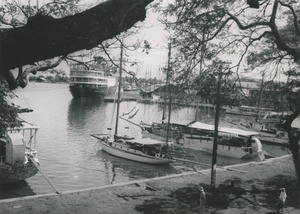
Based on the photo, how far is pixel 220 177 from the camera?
1870cm

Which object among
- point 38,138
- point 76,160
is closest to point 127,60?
point 76,160


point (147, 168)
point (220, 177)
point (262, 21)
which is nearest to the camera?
point (262, 21)

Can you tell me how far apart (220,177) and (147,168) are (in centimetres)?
1044

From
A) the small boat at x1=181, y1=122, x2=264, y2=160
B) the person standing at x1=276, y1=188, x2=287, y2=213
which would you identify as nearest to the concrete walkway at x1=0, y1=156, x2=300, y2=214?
the person standing at x1=276, y1=188, x2=287, y2=213

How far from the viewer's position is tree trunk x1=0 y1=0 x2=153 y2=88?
13.1 ft

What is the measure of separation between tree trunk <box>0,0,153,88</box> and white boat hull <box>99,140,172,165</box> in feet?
81.6

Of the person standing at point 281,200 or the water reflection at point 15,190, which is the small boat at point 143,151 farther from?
the person standing at point 281,200

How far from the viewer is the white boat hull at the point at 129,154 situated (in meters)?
28.7

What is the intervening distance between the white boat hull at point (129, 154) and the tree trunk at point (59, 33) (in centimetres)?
2488

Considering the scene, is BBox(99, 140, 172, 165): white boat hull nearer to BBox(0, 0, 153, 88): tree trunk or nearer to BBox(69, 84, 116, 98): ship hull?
BBox(0, 0, 153, 88): tree trunk

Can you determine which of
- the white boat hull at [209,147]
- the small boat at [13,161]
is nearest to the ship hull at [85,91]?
the white boat hull at [209,147]

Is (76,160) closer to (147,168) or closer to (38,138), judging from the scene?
(147,168)

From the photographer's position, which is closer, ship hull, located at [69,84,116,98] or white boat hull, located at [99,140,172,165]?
white boat hull, located at [99,140,172,165]

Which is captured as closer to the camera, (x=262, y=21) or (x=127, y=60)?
(x=127, y=60)
